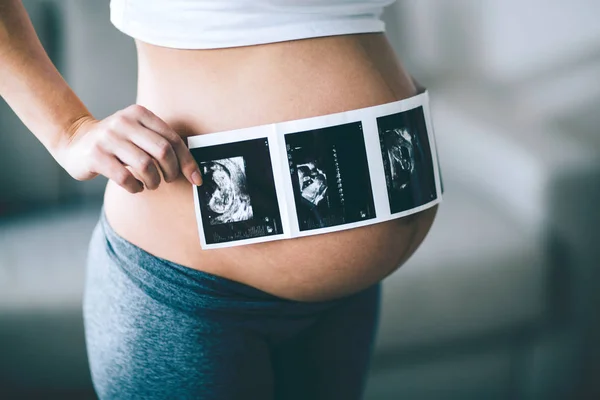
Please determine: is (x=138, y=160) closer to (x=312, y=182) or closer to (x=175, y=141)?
(x=175, y=141)

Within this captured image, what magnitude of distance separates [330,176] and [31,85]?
1.10ft

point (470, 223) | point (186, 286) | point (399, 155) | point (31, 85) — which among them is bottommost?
point (470, 223)

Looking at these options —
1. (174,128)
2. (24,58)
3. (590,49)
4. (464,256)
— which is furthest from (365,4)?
(590,49)

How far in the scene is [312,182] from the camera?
576 mm

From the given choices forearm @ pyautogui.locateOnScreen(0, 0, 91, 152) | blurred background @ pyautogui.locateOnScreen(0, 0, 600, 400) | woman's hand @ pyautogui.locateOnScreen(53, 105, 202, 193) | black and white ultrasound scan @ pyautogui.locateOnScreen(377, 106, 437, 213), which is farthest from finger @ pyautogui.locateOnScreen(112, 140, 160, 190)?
blurred background @ pyautogui.locateOnScreen(0, 0, 600, 400)

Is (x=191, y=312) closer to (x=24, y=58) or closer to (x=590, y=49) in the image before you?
(x=24, y=58)

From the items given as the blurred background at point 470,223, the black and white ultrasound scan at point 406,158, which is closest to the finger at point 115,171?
the black and white ultrasound scan at point 406,158

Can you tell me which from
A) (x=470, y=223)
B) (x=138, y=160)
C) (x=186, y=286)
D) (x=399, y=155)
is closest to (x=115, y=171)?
(x=138, y=160)

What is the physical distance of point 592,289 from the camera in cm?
183

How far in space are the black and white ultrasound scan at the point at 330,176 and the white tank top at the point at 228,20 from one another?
109 mm

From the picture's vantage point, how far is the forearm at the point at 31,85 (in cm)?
60

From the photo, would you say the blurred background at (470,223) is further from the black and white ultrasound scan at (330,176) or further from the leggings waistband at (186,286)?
the black and white ultrasound scan at (330,176)

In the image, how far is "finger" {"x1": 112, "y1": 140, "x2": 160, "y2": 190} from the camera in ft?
1.70

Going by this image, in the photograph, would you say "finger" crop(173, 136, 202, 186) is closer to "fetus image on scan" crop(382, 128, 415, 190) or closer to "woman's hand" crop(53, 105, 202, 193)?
"woman's hand" crop(53, 105, 202, 193)
